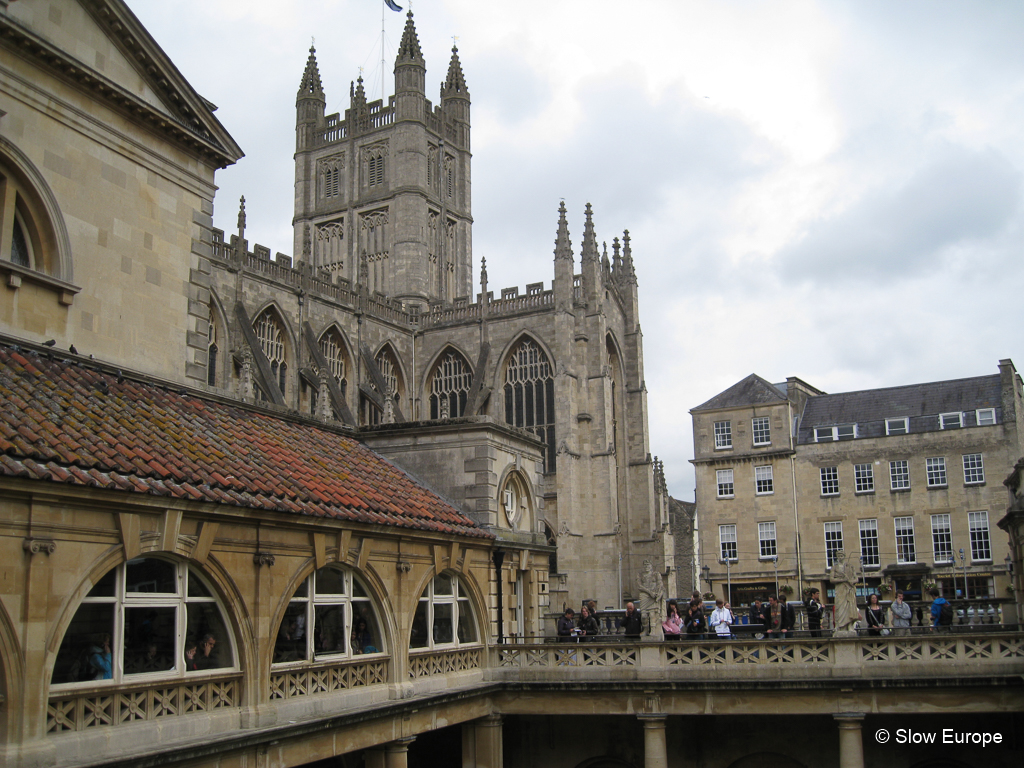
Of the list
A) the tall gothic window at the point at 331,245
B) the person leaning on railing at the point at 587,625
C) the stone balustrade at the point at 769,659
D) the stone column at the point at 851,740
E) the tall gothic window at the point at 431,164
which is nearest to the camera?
the stone balustrade at the point at 769,659

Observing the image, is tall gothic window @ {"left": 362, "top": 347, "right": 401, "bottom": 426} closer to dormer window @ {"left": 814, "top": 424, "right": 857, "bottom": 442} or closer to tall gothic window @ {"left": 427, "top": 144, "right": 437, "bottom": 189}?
tall gothic window @ {"left": 427, "top": 144, "right": 437, "bottom": 189}

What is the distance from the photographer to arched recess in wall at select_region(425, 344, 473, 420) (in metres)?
51.2

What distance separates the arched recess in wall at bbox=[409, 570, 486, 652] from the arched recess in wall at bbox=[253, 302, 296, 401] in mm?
22353

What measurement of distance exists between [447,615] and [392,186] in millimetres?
46442

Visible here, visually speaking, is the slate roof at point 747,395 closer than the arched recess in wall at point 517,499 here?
No

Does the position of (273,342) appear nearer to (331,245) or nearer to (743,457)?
(743,457)

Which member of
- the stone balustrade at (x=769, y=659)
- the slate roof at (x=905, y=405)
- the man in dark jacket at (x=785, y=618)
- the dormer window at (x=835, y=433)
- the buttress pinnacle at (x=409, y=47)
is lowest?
the stone balustrade at (x=769, y=659)

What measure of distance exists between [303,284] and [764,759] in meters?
28.7

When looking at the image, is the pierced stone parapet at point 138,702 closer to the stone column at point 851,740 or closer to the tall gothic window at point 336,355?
the stone column at point 851,740

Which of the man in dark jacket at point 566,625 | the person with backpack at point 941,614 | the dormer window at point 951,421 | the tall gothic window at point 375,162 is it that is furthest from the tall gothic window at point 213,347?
the dormer window at point 951,421

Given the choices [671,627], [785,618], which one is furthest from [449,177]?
[785,618]

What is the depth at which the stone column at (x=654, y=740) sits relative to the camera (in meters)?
21.5

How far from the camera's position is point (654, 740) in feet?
70.6

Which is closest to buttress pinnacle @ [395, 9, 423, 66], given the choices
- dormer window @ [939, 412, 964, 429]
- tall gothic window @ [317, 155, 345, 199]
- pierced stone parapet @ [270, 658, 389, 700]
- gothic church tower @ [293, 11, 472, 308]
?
gothic church tower @ [293, 11, 472, 308]
